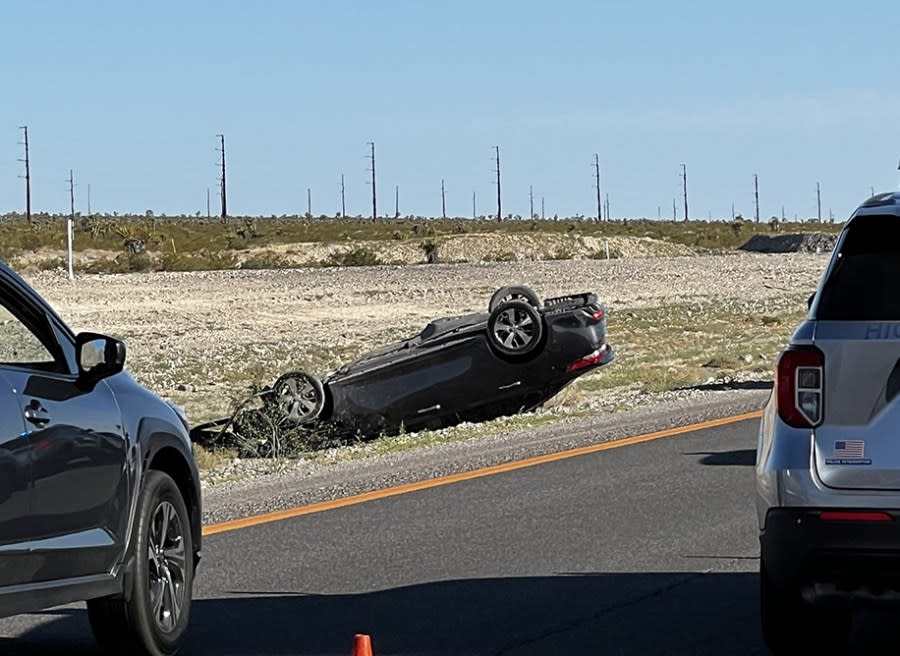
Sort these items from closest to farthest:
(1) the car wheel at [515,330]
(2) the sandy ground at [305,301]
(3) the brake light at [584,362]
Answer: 1. (1) the car wheel at [515,330]
2. (3) the brake light at [584,362]
3. (2) the sandy ground at [305,301]

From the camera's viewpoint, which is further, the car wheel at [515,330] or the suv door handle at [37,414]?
the car wheel at [515,330]

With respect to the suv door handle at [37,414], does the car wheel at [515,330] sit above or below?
below

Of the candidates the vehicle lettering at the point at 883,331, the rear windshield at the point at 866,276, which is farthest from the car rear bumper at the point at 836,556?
the rear windshield at the point at 866,276

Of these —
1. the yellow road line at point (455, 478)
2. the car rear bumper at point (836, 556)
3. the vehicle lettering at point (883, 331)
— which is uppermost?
the vehicle lettering at point (883, 331)

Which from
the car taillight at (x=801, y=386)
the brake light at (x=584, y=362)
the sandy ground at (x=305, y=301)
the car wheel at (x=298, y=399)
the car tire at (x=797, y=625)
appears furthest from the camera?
the sandy ground at (x=305, y=301)

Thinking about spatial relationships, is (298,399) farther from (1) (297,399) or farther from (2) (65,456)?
(2) (65,456)

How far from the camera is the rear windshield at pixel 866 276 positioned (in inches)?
267

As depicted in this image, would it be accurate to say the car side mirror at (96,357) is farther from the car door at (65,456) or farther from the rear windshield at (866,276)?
the rear windshield at (866,276)

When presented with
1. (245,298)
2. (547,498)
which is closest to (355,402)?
(547,498)

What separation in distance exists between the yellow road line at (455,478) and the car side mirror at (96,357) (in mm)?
4150

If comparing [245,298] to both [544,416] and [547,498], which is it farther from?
[547,498]

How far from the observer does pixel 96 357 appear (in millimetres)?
7648

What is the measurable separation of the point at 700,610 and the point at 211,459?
383 inches

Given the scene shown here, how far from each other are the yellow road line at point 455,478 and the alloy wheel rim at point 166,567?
3.34m
